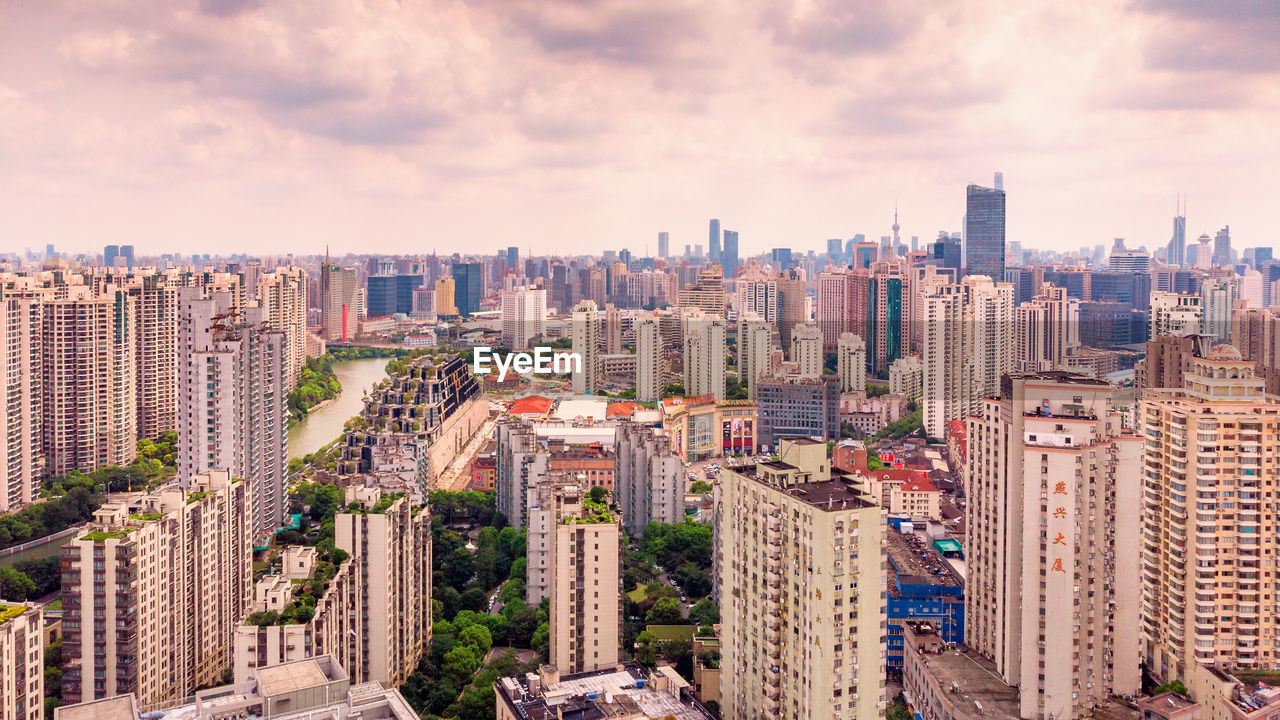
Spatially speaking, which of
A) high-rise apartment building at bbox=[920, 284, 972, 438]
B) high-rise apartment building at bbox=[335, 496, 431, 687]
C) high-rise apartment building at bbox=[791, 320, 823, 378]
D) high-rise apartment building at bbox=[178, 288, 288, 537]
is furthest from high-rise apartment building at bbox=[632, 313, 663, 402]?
high-rise apartment building at bbox=[335, 496, 431, 687]

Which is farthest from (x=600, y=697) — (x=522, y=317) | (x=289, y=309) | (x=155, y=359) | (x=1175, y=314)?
(x=522, y=317)

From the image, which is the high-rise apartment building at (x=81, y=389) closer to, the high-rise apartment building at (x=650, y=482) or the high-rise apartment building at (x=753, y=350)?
the high-rise apartment building at (x=650, y=482)

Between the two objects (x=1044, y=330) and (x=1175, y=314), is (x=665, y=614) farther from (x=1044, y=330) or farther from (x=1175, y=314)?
(x=1044, y=330)

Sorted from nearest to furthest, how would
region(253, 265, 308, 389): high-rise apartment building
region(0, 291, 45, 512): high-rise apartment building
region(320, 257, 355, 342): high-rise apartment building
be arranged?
region(0, 291, 45, 512): high-rise apartment building, region(253, 265, 308, 389): high-rise apartment building, region(320, 257, 355, 342): high-rise apartment building

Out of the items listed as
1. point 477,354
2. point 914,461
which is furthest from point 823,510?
point 477,354

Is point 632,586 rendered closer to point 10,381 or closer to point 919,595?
point 919,595

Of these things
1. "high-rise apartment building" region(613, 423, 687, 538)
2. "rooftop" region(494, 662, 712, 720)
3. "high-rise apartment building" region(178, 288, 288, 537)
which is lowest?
"rooftop" region(494, 662, 712, 720)

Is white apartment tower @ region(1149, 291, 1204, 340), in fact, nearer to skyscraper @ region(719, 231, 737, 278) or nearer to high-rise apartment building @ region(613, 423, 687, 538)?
high-rise apartment building @ region(613, 423, 687, 538)

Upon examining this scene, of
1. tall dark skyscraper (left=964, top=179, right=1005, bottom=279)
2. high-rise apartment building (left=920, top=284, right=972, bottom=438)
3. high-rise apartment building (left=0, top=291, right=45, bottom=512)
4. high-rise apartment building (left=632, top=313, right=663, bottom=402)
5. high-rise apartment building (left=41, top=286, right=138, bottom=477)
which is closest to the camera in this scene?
high-rise apartment building (left=0, top=291, right=45, bottom=512)
